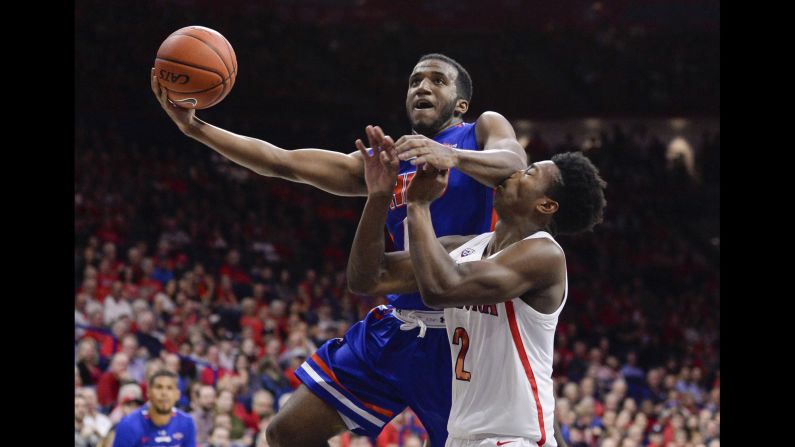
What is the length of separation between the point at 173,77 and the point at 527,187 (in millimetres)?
1460

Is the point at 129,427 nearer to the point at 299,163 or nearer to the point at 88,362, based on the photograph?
the point at 88,362

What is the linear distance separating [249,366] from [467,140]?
5532 millimetres

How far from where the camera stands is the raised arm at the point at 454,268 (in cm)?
296

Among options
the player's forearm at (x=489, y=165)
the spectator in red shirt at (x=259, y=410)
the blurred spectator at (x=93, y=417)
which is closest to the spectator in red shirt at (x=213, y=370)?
the spectator in red shirt at (x=259, y=410)

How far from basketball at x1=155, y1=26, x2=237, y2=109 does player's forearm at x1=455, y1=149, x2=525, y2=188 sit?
1166mm

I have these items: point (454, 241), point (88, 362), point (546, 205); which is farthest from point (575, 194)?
point (88, 362)

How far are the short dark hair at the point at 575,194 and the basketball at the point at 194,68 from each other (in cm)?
140

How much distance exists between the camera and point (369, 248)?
10.6 feet

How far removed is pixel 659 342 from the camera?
41.9 ft

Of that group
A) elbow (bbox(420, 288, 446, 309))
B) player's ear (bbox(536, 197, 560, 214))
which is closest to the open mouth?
player's ear (bbox(536, 197, 560, 214))

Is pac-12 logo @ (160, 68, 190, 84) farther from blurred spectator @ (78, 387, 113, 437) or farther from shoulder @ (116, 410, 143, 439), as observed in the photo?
blurred spectator @ (78, 387, 113, 437)

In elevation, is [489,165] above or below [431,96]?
below

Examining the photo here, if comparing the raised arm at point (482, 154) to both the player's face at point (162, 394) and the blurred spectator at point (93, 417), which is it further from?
the blurred spectator at point (93, 417)

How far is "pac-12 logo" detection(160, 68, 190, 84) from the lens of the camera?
3.80 m
